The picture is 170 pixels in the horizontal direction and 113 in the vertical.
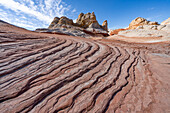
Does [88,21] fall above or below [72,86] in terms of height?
above

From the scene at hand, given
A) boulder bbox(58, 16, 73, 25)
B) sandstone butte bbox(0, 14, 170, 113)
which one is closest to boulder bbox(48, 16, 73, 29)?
boulder bbox(58, 16, 73, 25)

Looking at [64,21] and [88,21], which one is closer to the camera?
[64,21]

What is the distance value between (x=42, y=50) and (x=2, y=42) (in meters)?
1.26

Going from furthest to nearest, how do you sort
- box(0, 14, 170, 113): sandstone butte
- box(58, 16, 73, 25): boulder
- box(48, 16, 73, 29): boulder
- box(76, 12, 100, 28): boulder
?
box(76, 12, 100, 28): boulder → box(58, 16, 73, 25): boulder → box(48, 16, 73, 29): boulder → box(0, 14, 170, 113): sandstone butte

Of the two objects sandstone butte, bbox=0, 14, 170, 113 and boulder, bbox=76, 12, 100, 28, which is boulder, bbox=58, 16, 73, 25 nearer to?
boulder, bbox=76, 12, 100, 28

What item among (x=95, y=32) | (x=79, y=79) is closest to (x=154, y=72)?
(x=79, y=79)

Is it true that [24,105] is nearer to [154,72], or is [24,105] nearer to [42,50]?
[42,50]

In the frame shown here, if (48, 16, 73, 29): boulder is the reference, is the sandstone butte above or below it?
below

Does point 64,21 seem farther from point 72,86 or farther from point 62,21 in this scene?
point 72,86

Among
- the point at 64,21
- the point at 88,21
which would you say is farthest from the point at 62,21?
the point at 88,21

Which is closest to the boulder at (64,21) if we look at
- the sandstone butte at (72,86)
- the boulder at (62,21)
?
the boulder at (62,21)

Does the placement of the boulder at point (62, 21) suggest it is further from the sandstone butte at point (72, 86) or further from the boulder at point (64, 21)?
the sandstone butte at point (72, 86)

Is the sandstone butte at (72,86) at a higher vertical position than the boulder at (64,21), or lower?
lower

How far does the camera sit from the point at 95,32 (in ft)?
64.8
